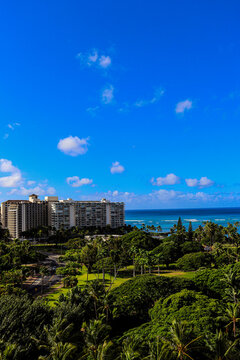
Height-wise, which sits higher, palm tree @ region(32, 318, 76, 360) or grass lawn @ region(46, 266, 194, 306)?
palm tree @ region(32, 318, 76, 360)

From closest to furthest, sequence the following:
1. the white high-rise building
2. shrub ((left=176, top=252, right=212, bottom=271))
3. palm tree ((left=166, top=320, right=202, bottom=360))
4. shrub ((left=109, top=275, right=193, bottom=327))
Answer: palm tree ((left=166, top=320, right=202, bottom=360))
shrub ((left=109, top=275, right=193, bottom=327))
shrub ((left=176, top=252, right=212, bottom=271))
the white high-rise building

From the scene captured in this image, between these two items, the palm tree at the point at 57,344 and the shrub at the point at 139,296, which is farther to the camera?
the shrub at the point at 139,296

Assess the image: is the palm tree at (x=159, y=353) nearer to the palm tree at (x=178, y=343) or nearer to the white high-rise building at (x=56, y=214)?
the palm tree at (x=178, y=343)

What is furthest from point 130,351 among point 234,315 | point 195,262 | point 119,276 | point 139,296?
point 195,262

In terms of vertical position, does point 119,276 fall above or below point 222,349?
below

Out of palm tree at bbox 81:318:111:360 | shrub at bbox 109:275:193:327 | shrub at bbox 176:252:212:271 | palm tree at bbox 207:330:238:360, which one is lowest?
shrub at bbox 176:252:212:271

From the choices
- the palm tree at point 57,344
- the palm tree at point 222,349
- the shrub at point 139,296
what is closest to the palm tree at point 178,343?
the palm tree at point 222,349

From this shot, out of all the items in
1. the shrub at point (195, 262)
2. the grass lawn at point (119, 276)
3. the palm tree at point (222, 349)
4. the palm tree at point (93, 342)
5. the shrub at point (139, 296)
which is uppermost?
the palm tree at point (222, 349)

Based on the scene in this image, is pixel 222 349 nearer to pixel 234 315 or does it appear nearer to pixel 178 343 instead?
pixel 178 343

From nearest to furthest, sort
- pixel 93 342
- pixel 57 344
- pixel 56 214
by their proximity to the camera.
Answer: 1. pixel 57 344
2. pixel 93 342
3. pixel 56 214

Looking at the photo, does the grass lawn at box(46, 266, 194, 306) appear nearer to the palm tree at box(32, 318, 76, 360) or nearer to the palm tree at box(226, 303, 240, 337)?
the palm tree at box(32, 318, 76, 360)

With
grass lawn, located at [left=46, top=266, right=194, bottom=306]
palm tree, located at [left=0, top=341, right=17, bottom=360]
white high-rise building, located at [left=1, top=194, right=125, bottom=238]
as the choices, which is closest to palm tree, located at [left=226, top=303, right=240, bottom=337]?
palm tree, located at [left=0, top=341, right=17, bottom=360]

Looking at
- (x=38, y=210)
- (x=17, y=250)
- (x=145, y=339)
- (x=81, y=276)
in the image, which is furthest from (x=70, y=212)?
(x=145, y=339)

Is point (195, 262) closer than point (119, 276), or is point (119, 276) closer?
point (195, 262)
